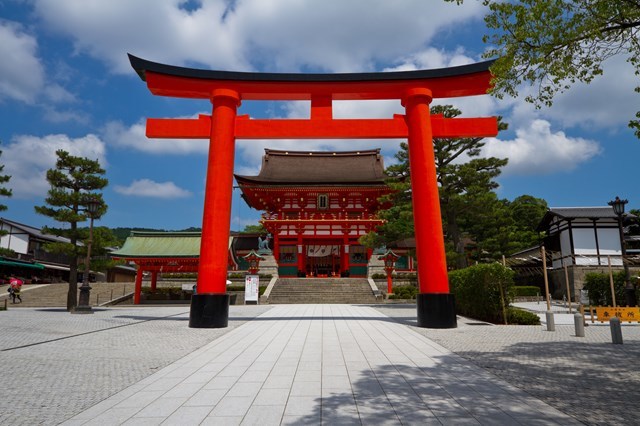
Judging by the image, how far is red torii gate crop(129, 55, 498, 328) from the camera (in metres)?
10.9

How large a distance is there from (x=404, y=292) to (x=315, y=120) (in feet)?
50.2

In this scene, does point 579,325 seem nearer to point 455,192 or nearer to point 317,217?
point 455,192

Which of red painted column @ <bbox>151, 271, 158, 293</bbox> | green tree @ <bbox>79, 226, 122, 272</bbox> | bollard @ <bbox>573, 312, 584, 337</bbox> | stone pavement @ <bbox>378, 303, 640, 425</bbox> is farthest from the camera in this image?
red painted column @ <bbox>151, 271, 158, 293</bbox>

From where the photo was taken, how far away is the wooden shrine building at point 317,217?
29188mm

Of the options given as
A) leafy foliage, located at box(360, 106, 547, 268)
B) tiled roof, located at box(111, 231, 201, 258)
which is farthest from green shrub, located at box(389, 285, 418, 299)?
tiled roof, located at box(111, 231, 201, 258)

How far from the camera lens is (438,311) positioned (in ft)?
33.8

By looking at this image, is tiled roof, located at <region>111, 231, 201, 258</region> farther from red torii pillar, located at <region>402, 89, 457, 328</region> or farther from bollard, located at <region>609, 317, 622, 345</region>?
bollard, located at <region>609, 317, 622, 345</region>

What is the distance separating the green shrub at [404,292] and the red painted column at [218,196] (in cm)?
1499

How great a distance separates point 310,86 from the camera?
459 inches

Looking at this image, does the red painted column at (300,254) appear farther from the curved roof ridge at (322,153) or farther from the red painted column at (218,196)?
the red painted column at (218,196)

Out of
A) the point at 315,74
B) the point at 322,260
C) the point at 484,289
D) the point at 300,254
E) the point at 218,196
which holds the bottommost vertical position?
the point at 484,289

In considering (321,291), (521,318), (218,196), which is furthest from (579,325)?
(321,291)

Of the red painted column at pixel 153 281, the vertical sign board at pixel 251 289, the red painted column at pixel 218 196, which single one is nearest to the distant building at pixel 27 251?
the red painted column at pixel 153 281

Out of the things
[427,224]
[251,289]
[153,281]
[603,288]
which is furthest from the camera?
[153,281]
